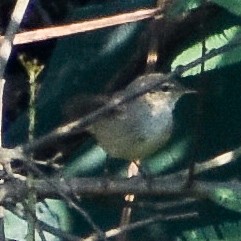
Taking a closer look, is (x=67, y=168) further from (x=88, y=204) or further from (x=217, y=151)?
(x=217, y=151)

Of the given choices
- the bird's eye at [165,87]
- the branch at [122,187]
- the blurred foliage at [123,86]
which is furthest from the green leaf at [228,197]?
the bird's eye at [165,87]

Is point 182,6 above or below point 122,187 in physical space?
above

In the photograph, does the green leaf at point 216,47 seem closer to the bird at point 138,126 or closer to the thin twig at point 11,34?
the bird at point 138,126

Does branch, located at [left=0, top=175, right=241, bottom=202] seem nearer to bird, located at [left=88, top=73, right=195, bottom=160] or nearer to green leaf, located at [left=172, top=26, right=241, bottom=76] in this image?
green leaf, located at [left=172, top=26, right=241, bottom=76]

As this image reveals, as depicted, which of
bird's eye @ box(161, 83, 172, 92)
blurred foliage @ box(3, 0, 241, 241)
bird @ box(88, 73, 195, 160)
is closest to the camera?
blurred foliage @ box(3, 0, 241, 241)

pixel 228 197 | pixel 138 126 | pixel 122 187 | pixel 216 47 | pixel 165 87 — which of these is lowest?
pixel 228 197

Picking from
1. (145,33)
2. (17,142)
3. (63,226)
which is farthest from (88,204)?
(145,33)

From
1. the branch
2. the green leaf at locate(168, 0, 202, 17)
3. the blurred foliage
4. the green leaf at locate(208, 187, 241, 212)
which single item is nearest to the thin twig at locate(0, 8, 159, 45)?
the green leaf at locate(168, 0, 202, 17)

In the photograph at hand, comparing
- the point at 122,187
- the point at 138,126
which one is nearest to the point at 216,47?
the point at 122,187

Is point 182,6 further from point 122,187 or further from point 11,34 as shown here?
point 122,187
